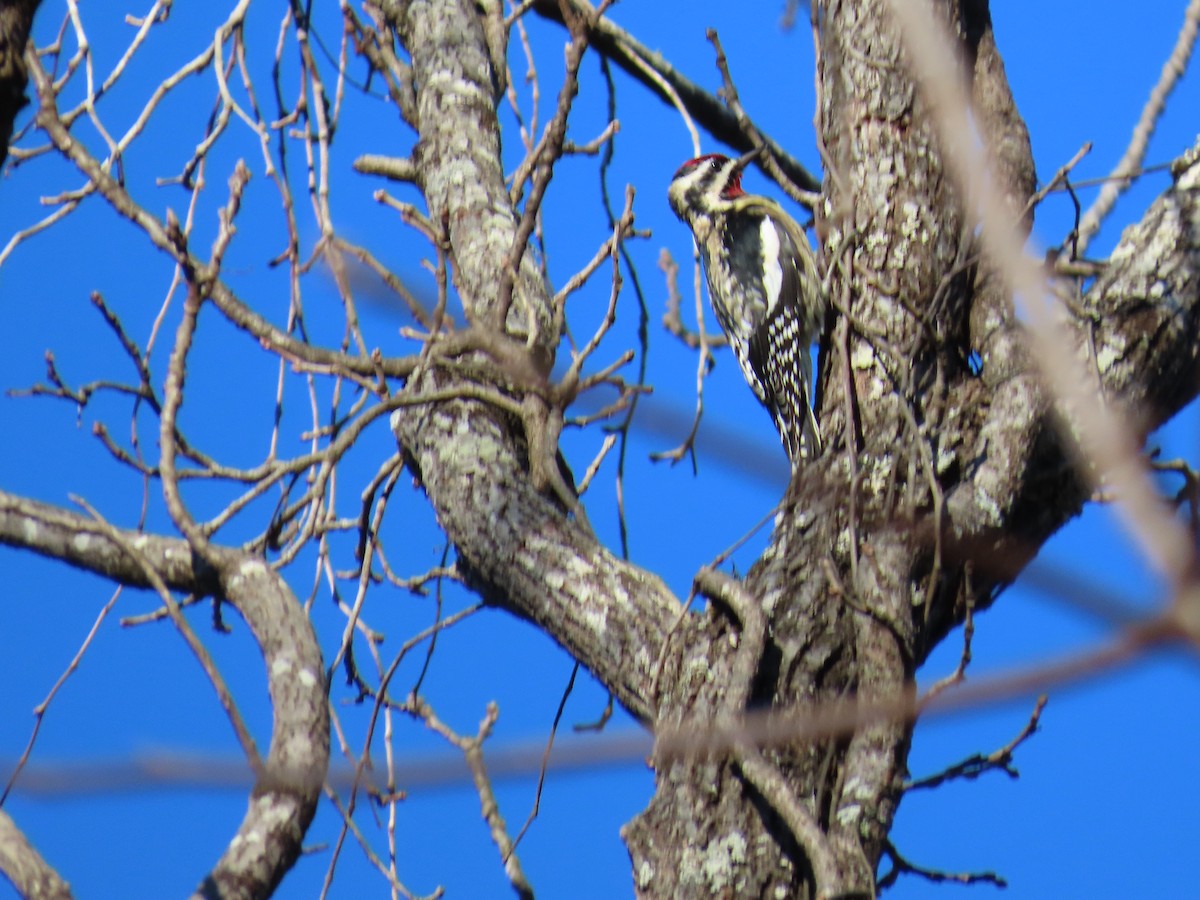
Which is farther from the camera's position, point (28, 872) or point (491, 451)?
point (491, 451)

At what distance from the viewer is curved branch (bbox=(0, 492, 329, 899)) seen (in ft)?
5.84

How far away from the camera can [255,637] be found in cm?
214

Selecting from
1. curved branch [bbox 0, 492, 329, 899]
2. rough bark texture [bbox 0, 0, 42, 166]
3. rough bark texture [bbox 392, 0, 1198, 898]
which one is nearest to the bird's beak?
rough bark texture [bbox 392, 0, 1198, 898]

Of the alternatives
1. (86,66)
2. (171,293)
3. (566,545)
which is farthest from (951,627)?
(86,66)

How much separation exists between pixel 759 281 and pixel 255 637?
198 cm

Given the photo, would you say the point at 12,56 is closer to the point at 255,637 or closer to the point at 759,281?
the point at 255,637

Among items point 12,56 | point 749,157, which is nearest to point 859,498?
point 12,56

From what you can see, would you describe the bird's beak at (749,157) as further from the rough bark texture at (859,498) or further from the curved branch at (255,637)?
the curved branch at (255,637)

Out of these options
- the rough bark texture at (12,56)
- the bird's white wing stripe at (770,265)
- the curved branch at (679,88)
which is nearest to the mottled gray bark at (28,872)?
the rough bark texture at (12,56)

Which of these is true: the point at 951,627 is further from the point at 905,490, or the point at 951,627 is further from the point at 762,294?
the point at 762,294

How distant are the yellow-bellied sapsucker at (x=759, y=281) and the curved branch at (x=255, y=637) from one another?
4.67 feet

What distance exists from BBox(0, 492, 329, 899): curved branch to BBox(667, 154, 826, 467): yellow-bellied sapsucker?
1424mm

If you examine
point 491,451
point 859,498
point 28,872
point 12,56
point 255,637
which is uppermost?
point 491,451

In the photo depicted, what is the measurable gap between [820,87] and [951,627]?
1.00 m
